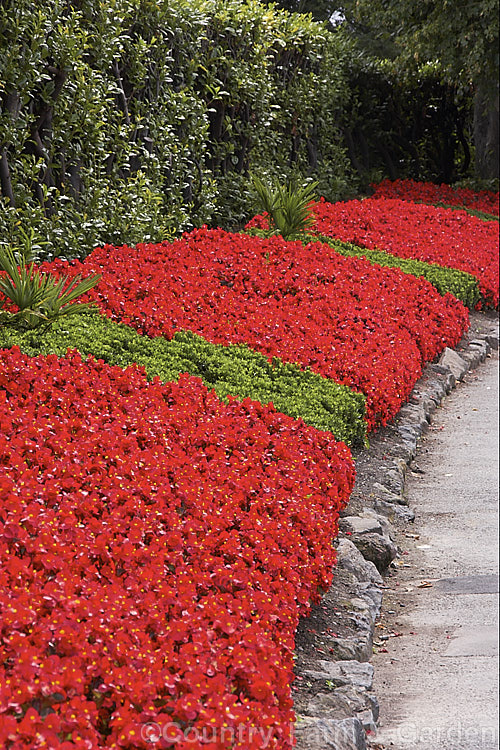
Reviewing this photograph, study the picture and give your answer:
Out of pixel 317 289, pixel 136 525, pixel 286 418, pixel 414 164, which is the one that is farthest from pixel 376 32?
pixel 136 525

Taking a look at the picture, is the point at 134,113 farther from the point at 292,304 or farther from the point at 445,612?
the point at 445,612

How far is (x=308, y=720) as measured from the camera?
2729 millimetres

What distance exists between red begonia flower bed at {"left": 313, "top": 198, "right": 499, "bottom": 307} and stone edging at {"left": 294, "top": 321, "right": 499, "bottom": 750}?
361cm

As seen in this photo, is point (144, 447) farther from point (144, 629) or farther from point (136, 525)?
point (144, 629)

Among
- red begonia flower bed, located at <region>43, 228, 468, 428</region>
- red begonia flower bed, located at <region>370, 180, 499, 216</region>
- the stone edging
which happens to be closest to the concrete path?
the stone edging

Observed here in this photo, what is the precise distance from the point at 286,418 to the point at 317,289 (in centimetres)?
289

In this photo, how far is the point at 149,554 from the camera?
292cm

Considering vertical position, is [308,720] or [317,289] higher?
[317,289]

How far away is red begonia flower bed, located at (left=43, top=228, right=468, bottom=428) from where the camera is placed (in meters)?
5.88

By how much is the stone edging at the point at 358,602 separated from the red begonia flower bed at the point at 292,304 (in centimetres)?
32

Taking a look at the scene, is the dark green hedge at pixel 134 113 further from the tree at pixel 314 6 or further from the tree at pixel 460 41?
the tree at pixel 314 6

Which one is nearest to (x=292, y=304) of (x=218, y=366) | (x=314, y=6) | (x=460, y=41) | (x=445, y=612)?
(x=218, y=366)

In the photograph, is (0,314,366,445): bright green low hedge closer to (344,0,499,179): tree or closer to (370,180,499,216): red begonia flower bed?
(370,180,499,216): red begonia flower bed

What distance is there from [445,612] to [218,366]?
2.28 metres
